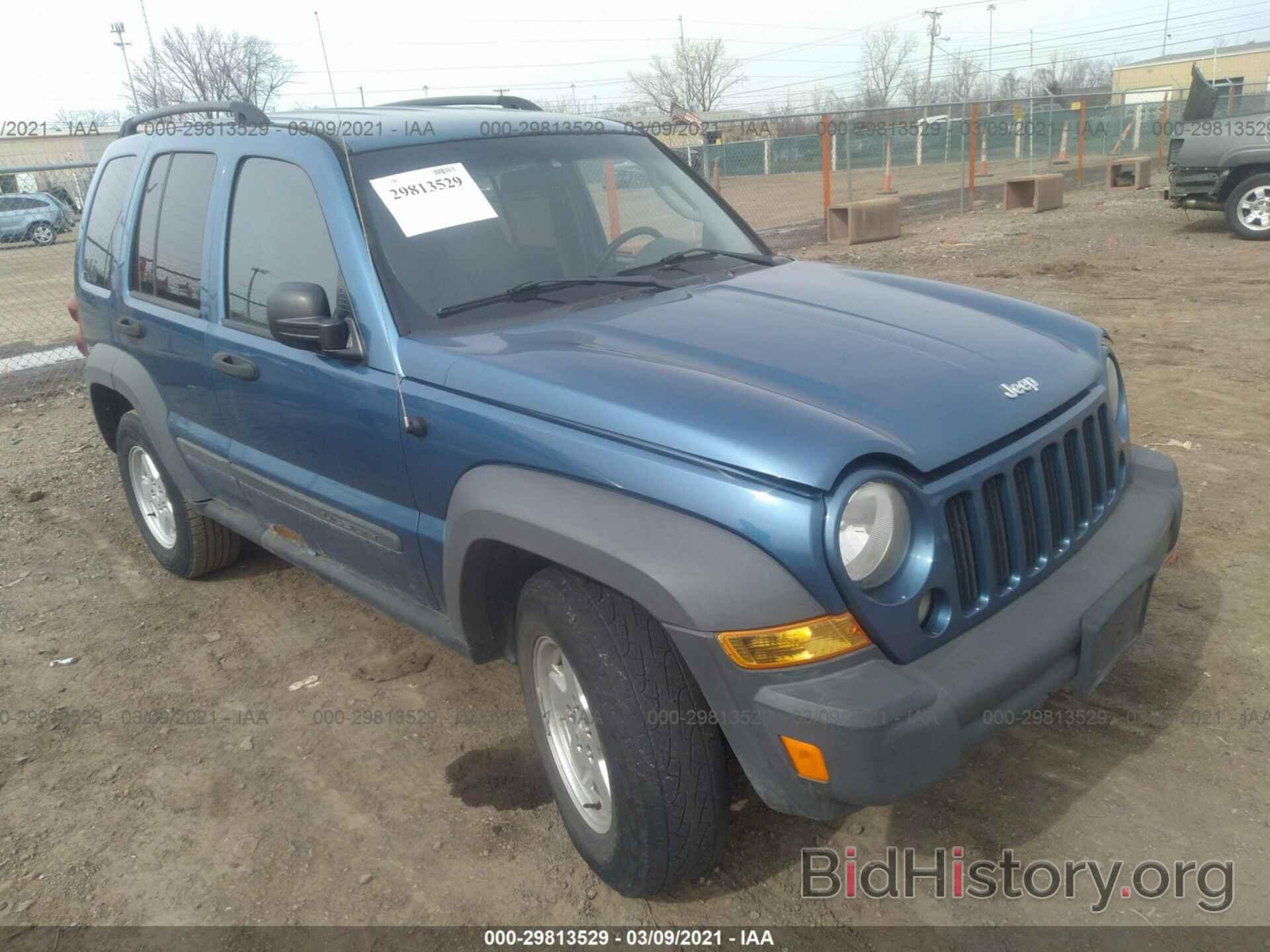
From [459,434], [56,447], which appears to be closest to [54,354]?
[56,447]

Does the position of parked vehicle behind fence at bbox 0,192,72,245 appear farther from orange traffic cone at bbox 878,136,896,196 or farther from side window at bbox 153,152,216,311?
orange traffic cone at bbox 878,136,896,196

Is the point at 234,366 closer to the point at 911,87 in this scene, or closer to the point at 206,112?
the point at 206,112

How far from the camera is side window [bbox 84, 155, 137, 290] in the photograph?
14.4 feet

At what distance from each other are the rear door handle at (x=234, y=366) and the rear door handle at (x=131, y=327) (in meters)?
0.76

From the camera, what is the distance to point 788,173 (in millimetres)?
23359

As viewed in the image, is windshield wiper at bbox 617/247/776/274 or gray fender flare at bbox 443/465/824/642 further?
windshield wiper at bbox 617/247/776/274

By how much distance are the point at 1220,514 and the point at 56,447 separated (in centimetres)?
753

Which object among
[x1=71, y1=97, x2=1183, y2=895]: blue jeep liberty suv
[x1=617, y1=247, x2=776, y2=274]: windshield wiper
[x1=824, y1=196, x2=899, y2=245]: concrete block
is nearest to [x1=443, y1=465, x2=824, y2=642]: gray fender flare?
[x1=71, y1=97, x2=1183, y2=895]: blue jeep liberty suv

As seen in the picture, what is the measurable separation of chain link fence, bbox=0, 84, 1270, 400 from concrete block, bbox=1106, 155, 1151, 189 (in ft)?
3.83

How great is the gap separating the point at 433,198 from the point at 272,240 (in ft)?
2.13

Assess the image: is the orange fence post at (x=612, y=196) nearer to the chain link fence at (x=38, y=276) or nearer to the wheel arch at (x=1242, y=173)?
the chain link fence at (x=38, y=276)

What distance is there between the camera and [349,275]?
115 inches

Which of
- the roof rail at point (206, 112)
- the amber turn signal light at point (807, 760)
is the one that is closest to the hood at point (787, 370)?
the amber turn signal light at point (807, 760)

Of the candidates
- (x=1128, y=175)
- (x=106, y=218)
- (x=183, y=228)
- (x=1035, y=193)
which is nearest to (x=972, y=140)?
(x=1035, y=193)
